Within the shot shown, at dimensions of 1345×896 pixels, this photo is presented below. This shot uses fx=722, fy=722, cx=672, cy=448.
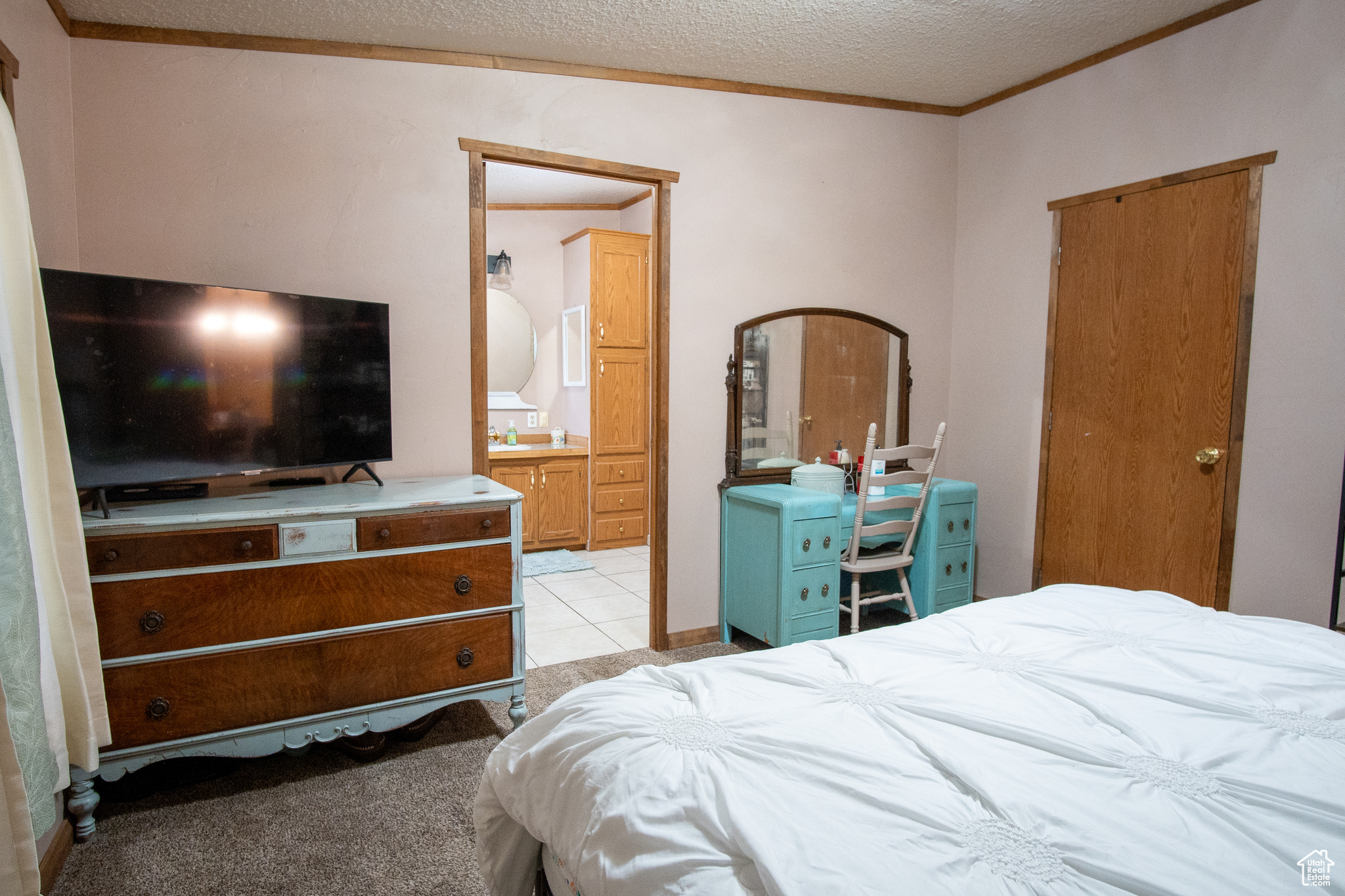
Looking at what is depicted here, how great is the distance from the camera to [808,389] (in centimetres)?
358

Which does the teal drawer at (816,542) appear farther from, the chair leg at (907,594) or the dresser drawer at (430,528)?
the dresser drawer at (430,528)

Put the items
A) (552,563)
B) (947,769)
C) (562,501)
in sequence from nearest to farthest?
(947,769) → (552,563) → (562,501)

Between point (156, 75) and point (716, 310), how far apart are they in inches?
87.4

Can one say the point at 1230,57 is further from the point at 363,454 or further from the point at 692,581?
the point at 363,454

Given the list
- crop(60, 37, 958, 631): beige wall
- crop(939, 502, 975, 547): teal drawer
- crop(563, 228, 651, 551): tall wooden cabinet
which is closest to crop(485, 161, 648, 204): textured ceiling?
crop(563, 228, 651, 551): tall wooden cabinet

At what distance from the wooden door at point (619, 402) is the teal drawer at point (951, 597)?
2.34 meters

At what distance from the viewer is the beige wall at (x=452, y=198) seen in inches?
95.0

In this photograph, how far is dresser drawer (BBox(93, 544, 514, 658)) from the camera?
195cm

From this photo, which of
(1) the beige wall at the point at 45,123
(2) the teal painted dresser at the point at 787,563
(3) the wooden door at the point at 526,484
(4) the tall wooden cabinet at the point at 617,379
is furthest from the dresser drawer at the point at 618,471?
(1) the beige wall at the point at 45,123

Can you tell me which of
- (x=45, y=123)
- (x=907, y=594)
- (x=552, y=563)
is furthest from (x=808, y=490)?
(x=45, y=123)

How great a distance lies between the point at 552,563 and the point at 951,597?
2.54 meters

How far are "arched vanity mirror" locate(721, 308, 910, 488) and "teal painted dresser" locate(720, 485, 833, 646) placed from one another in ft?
0.90

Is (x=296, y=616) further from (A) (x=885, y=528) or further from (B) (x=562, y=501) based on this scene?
(B) (x=562, y=501)

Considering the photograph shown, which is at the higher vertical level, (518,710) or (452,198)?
(452,198)
